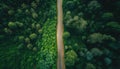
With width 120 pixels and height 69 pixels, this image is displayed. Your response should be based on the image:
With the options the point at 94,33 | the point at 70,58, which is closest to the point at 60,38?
the point at 70,58

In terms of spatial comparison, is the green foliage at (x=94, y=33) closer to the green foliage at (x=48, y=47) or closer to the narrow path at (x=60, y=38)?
the narrow path at (x=60, y=38)

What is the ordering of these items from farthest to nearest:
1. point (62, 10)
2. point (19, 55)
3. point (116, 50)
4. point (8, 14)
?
point (62, 10)
point (8, 14)
point (19, 55)
point (116, 50)

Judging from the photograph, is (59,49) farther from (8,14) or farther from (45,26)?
(8,14)

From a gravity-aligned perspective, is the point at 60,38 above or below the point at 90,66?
above

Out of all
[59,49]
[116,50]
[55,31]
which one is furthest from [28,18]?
[116,50]

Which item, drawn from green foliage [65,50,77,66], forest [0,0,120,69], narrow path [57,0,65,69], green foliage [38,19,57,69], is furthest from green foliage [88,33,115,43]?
green foliage [38,19,57,69]

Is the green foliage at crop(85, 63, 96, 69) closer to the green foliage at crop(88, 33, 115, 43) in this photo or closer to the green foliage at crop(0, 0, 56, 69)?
the green foliage at crop(88, 33, 115, 43)

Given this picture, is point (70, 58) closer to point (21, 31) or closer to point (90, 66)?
point (90, 66)

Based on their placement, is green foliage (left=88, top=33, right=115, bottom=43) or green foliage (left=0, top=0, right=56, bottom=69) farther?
green foliage (left=0, top=0, right=56, bottom=69)
